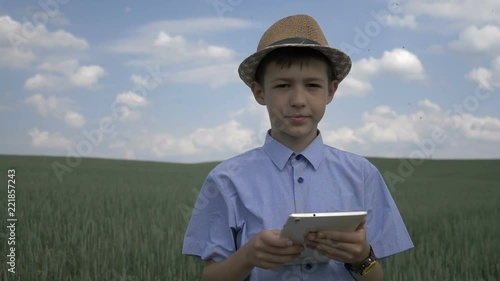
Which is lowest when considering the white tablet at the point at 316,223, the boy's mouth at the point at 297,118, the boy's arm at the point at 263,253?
the boy's arm at the point at 263,253

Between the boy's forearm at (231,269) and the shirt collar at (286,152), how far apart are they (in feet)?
1.27

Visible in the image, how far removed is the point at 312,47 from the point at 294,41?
70 millimetres

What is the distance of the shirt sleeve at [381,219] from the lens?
232 centimetres

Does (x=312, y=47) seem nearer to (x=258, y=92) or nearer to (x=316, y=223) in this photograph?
(x=258, y=92)

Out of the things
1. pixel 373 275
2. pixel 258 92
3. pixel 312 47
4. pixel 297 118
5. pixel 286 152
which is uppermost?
pixel 312 47

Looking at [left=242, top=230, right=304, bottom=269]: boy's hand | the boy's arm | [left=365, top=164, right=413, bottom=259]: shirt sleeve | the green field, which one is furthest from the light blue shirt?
the green field

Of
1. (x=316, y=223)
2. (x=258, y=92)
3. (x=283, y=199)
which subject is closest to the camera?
(x=316, y=223)

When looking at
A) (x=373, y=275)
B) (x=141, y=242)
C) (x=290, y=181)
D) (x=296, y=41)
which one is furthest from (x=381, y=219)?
(x=141, y=242)

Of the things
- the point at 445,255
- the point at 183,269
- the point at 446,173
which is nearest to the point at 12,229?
the point at 183,269

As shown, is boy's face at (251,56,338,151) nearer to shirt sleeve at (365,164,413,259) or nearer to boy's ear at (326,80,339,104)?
boy's ear at (326,80,339,104)

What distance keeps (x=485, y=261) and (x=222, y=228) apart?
382 cm

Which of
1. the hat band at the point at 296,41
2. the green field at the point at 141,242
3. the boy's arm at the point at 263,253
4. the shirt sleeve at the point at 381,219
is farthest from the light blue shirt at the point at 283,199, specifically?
the green field at the point at 141,242

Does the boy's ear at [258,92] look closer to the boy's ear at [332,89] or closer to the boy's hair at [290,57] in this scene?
the boy's hair at [290,57]

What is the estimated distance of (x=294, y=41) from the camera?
223 centimetres
